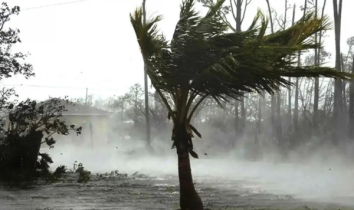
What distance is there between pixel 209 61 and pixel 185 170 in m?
2.38

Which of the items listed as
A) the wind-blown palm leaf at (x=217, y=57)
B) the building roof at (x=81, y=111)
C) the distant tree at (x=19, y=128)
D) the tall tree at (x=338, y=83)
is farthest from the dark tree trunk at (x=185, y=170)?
the building roof at (x=81, y=111)

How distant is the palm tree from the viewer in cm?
1016

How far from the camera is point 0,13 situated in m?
19.6

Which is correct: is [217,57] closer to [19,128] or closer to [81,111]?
[19,128]

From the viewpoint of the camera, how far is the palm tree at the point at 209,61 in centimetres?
1016

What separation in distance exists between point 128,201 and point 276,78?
510 cm

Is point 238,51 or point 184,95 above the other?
point 238,51

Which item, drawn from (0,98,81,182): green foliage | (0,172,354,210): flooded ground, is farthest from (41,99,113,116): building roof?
(0,172,354,210): flooded ground

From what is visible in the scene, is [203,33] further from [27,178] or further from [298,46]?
[27,178]

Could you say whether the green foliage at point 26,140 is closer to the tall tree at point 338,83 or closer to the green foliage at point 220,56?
the green foliage at point 220,56

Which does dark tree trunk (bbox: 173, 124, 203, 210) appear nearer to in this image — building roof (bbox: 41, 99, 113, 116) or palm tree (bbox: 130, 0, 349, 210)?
palm tree (bbox: 130, 0, 349, 210)

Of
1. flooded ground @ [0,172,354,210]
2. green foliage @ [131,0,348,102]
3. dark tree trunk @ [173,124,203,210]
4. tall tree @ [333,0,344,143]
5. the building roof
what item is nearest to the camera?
green foliage @ [131,0,348,102]

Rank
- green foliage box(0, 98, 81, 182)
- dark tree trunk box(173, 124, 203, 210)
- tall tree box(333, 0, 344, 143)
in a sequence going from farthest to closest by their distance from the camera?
tall tree box(333, 0, 344, 143), green foliage box(0, 98, 81, 182), dark tree trunk box(173, 124, 203, 210)

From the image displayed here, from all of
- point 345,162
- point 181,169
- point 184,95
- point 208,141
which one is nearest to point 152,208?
point 181,169
